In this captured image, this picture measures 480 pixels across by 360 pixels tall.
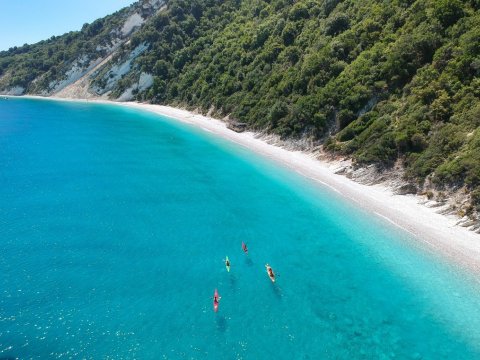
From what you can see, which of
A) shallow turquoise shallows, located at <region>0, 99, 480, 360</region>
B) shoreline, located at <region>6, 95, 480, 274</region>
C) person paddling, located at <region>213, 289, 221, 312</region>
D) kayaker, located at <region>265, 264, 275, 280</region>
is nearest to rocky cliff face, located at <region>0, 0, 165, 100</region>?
shoreline, located at <region>6, 95, 480, 274</region>

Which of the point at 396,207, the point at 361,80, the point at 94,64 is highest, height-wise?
the point at 361,80

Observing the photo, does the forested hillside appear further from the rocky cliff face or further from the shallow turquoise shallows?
the rocky cliff face

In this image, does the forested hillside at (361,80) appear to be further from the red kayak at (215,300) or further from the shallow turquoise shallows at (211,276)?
the red kayak at (215,300)

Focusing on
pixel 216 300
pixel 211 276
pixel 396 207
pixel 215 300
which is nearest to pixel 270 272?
pixel 211 276

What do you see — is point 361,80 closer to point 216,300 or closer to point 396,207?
point 396,207

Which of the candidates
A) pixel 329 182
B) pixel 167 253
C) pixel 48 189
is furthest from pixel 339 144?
pixel 48 189
